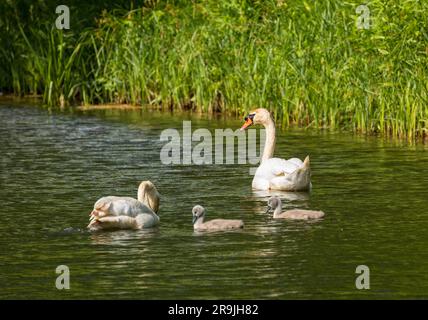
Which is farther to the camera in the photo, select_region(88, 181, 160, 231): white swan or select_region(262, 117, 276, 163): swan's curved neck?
select_region(262, 117, 276, 163): swan's curved neck

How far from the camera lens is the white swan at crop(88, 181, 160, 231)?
15383mm

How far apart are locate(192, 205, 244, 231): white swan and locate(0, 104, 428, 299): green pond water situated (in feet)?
0.44

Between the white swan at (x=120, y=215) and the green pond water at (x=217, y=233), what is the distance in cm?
15

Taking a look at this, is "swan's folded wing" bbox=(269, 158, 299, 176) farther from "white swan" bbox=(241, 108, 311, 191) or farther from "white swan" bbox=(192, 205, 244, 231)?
"white swan" bbox=(192, 205, 244, 231)

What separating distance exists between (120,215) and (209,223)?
37.7 inches

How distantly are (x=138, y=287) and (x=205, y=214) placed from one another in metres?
3.68

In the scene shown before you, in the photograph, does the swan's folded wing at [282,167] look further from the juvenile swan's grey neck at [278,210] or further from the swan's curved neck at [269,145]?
the juvenile swan's grey neck at [278,210]

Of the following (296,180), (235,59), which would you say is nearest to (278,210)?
(296,180)

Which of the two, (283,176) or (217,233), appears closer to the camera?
(217,233)

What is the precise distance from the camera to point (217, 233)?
15.4 meters

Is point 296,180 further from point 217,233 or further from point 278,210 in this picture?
point 217,233

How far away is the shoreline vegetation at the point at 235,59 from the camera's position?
23.3 meters

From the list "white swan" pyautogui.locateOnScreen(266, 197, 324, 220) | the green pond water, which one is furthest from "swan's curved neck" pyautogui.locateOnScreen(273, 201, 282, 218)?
the green pond water

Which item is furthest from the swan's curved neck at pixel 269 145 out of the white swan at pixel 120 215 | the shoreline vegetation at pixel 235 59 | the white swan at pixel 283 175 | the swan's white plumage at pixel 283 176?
the white swan at pixel 120 215
